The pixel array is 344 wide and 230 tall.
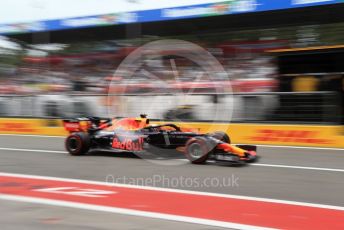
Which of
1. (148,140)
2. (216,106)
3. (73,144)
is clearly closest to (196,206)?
(148,140)

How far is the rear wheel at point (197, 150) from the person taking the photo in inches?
330

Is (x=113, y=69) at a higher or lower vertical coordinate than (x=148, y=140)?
higher

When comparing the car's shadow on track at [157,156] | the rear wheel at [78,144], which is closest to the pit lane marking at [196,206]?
the car's shadow on track at [157,156]

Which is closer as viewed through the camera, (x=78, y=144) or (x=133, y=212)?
(x=133, y=212)

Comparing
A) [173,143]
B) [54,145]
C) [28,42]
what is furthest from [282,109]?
[28,42]

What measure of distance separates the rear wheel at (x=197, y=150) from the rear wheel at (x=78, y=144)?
231cm

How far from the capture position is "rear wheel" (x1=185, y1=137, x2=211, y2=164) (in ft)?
27.5

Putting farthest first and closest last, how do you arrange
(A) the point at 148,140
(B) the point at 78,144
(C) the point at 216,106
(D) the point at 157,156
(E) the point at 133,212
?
(C) the point at 216,106 → (B) the point at 78,144 → (D) the point at 157,156 → (A) the point at 148,140 → (E) the point at 133,212

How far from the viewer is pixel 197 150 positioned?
855 cm

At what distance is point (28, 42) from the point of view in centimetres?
2206

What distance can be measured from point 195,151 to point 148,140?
0.93 metres

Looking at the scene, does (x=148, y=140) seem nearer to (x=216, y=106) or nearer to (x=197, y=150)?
(x=197, y=150)

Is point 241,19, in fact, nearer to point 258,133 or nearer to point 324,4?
point 324,4

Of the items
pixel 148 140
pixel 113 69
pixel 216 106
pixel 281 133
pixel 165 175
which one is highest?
pixel 113 69
